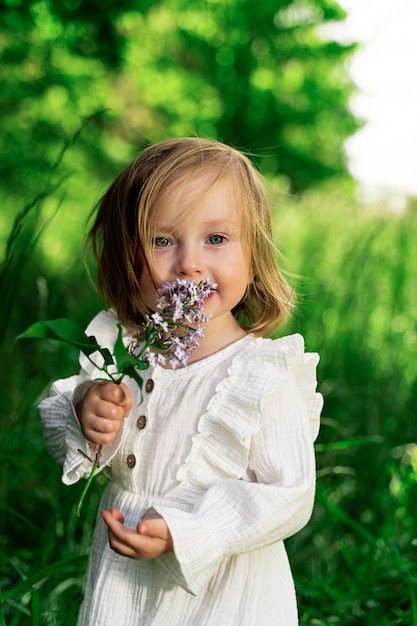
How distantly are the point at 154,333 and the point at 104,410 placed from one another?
232 millimetres

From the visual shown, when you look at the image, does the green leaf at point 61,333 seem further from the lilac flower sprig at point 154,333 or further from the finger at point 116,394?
the finger at point 116,394

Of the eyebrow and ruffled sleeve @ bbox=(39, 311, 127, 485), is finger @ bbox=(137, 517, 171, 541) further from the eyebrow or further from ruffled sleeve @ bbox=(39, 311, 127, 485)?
the eyebrow

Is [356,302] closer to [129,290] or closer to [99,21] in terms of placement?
[99,21]

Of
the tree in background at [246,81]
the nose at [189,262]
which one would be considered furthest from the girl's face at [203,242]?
the tree in background at [246,81]

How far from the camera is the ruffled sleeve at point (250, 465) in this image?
3.83 ft

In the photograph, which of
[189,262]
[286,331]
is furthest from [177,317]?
[286,331]

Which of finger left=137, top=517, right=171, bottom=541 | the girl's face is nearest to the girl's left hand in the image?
finger left=137, top=517, right=171, bottom=541

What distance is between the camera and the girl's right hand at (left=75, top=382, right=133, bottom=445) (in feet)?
4.06

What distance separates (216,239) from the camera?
135cm

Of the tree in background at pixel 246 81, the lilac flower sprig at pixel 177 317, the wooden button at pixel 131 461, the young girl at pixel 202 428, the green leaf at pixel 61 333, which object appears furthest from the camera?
the tree in background at pixel 246 81

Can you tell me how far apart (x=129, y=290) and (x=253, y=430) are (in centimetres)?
39

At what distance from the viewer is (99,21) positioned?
3195mm

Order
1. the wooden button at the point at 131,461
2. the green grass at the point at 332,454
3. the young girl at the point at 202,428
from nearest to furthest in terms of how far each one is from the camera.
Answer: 1. the young girl at the point at 202,428
2. the wooden button at the point at 131,461
3. the green grass at the point at 332,454

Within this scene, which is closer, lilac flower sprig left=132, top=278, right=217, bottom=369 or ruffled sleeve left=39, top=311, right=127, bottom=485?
lilac flower sprig left=132, top=278, right=217, bottom=369
